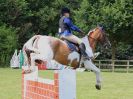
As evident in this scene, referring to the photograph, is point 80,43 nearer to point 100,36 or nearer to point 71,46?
point 71,46

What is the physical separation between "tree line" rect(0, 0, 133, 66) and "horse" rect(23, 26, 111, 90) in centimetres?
2273

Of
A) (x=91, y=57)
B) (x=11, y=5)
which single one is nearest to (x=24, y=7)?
(x=11, y=5)

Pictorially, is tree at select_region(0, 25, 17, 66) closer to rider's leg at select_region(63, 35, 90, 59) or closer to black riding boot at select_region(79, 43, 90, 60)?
rider's leg at select_region(63, 35, 90, 59)

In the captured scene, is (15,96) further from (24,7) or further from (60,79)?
(24,7)

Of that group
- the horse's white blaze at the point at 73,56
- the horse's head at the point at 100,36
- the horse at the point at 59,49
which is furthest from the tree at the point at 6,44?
the horse's white blaze at the point at 73,56

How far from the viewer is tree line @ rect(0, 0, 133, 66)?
4094 cm

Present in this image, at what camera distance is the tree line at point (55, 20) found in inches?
1612

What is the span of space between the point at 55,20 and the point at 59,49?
124 ft

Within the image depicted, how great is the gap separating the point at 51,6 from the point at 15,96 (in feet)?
126

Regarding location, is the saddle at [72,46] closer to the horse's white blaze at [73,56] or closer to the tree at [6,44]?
the horse's white blaze at [73,56]

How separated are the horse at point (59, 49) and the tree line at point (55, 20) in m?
22.7

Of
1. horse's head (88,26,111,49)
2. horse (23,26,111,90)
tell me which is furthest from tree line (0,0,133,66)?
horse (23,26,111,90)

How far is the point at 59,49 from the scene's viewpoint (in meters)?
15.3

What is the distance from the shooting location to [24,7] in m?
49.2
